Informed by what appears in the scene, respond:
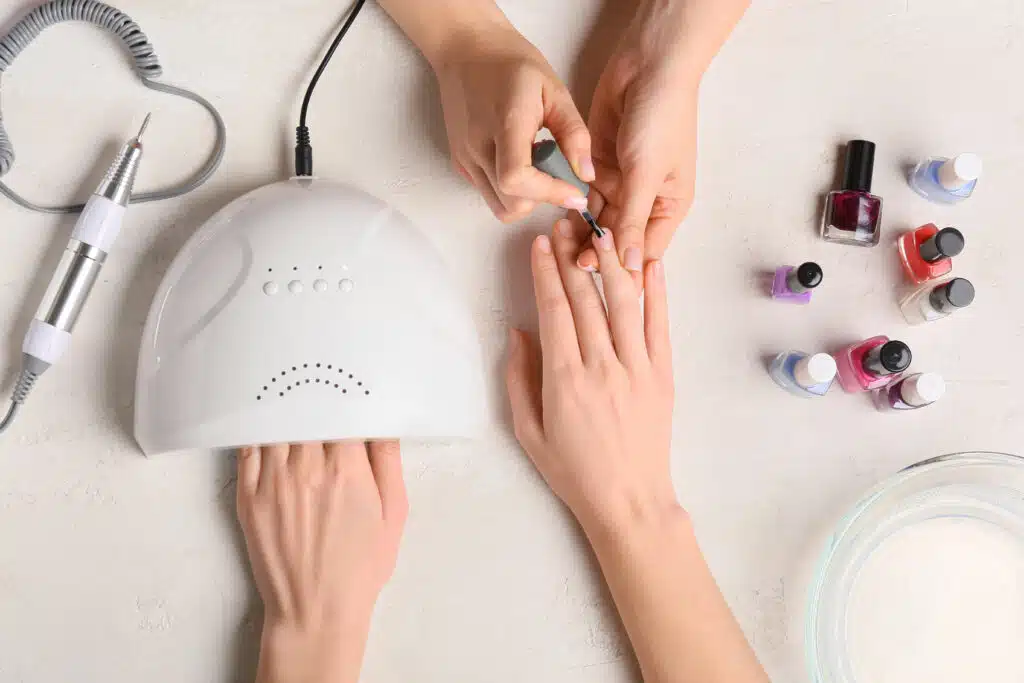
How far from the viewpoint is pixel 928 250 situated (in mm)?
658

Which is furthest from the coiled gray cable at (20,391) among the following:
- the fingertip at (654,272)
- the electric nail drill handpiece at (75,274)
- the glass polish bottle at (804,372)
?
the glass polish bottle at (804,372)

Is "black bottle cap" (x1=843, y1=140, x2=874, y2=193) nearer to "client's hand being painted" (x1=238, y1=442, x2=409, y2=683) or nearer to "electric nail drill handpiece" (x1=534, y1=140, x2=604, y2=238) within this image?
"electric nail drill handpiece" (x1=534, y1=140, x2=604, y2=238)

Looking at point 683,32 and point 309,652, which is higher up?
point 683,32

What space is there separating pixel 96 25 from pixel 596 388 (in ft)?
1.54

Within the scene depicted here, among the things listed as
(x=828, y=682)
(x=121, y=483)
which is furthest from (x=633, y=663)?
(x=121, y=483)

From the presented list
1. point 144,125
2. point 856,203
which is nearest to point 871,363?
point 856,203

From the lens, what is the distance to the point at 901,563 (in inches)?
25.7

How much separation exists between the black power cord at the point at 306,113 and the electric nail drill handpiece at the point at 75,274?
11 cm

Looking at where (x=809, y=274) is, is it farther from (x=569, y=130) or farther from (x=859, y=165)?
(x=569, y=130)

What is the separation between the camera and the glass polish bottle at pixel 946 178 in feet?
2.14

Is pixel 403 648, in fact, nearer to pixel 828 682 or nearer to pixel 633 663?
pixel 633 663

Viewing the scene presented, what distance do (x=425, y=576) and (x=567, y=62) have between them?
0.42 meters

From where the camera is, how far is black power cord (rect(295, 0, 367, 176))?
617 millimetres

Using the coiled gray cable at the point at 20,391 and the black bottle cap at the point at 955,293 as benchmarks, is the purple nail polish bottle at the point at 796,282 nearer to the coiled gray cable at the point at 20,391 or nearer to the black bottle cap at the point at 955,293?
the black bottle cap at the point at 955,293
